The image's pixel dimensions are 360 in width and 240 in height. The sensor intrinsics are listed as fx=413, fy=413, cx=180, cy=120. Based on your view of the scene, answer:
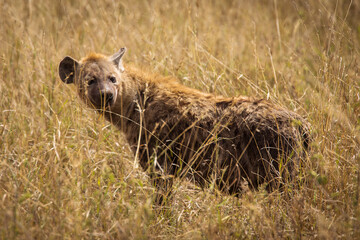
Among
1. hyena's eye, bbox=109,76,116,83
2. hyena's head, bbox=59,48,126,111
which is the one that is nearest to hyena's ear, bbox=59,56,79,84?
hyena's head, bbox=59,48,126,111

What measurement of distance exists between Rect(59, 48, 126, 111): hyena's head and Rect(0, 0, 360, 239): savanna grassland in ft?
0.64

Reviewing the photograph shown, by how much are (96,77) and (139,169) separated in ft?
2.71

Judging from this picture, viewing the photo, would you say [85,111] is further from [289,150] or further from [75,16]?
[75,16]

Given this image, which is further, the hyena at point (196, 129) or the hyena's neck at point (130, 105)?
the hyena's neck at point (130, 105)

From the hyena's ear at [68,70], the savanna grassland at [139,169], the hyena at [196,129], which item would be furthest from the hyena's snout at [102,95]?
the hyena's ear at [68,70]

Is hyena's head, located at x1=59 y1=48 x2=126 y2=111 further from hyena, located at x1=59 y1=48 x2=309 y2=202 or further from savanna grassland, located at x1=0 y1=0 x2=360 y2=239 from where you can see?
savanna grassland, located at x1=0 y1=0 x2=360 y2=239

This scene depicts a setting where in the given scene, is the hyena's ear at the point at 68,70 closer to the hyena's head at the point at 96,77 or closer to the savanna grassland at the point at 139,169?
the hyena's head at the point at 96,77

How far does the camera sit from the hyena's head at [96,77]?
3268mm

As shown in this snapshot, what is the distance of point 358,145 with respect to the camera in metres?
3.14

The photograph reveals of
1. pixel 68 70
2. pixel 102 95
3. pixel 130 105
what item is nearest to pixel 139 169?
pixel 130 105

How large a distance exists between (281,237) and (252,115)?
0.86 metres

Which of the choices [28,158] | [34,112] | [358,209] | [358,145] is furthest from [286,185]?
[34,112]

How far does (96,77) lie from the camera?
11.0 ft

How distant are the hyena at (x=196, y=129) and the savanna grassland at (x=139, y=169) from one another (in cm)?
14
